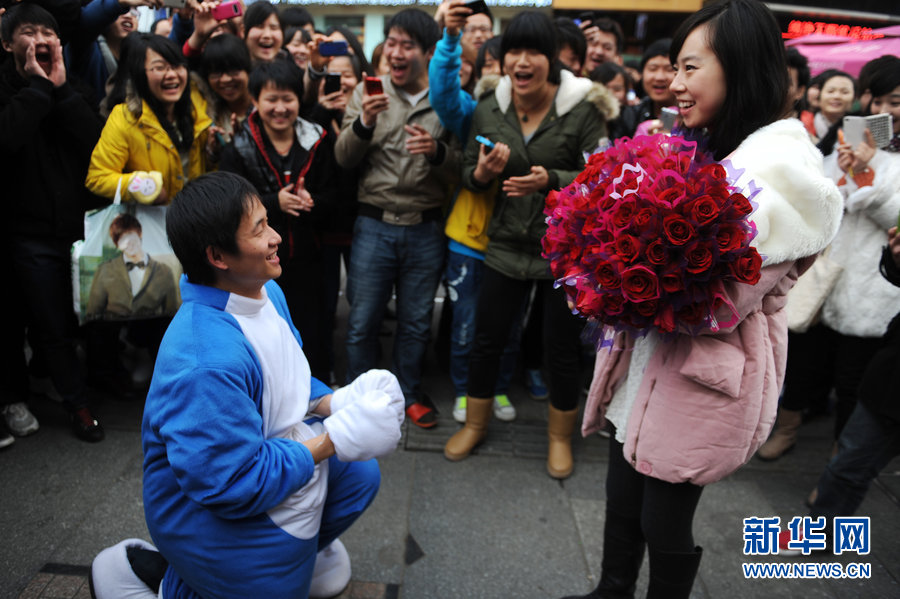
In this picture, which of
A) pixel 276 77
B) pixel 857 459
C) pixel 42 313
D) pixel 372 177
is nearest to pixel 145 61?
pixel 276 77

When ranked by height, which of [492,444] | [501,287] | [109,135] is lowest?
[492,444]

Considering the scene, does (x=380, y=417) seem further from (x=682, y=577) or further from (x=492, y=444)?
(x=492, y=444)

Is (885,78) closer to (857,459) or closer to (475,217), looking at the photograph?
(857,459)

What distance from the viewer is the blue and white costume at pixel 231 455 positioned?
1.62 meters

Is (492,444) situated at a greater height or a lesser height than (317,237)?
lesser

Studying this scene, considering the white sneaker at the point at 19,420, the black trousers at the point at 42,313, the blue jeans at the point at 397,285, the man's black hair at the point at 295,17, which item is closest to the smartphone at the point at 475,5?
the blue jeans at the point at 397,285

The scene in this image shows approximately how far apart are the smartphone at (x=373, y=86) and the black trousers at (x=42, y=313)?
176 cm

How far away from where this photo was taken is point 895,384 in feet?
8.05

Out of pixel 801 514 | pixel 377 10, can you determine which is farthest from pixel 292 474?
pixel 377 10

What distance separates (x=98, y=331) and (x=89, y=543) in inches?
56.9

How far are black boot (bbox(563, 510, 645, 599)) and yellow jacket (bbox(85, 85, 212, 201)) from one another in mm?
2720

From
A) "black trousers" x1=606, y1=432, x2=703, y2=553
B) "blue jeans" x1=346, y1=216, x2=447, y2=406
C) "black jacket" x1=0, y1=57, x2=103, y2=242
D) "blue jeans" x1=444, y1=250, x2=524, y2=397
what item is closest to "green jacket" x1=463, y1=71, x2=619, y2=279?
"blue jeans" x1=444, y1=250, x2=524, y2=397

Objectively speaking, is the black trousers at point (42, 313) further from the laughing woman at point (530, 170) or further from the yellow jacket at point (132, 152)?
the laughing woman at point (530, 170)

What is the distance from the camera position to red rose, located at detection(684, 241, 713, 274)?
4.98 ft
